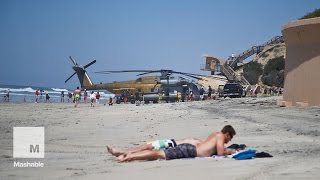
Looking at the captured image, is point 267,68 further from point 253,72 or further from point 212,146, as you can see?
point 212,146

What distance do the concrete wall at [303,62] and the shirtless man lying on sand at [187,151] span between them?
10.2 metres

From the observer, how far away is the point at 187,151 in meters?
6.36

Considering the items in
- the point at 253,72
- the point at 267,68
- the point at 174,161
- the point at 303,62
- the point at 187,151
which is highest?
the point at 267,68

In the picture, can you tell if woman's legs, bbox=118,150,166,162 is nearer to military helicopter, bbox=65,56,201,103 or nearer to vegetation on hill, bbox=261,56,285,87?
military helicopter, bbox=65,56,201,103

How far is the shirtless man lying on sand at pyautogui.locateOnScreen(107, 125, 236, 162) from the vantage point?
629 centimetres

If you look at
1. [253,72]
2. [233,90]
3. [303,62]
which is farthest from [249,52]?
[303,62]

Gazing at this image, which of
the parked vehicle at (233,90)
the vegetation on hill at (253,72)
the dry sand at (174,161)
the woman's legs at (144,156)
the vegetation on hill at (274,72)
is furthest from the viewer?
the vegetation on hill at (253,72)

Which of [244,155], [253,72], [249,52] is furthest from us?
[249,52]

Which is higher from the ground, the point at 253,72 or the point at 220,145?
the point at 253,72

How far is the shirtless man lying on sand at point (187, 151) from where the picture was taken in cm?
629

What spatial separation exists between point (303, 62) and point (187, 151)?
11.4m

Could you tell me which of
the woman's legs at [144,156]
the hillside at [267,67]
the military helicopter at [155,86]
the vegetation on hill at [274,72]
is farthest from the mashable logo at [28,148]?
the vegetation on hill at [274,72]

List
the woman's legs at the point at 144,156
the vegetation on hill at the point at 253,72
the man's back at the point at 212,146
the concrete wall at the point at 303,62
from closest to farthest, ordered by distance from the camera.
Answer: the woman's legs at the point at 144,156, the man's back at the point at 212,146, the concrete wall at the point at 303,62, the vegetation on hill at the point at 253,72

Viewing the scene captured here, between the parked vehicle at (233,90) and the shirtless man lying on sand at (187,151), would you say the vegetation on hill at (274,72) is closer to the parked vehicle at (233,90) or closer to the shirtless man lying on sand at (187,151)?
the parked vehicle at (233,90)
